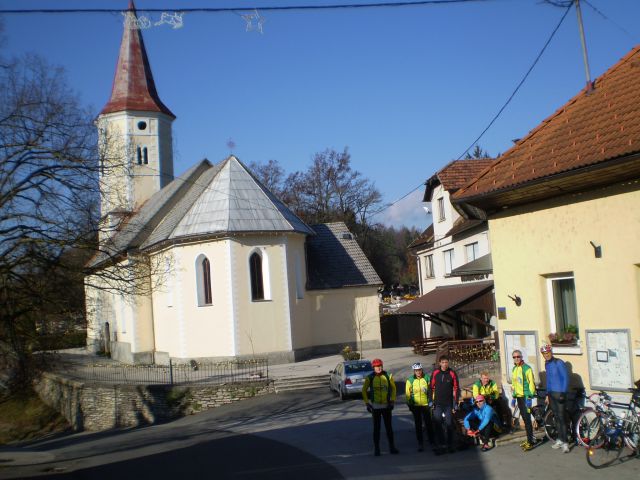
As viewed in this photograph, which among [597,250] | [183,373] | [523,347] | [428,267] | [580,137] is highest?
[580,137]

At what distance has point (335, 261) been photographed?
37.6 meters

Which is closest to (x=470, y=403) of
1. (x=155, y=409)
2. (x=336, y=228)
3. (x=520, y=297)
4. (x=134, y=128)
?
(x=520, y=297)

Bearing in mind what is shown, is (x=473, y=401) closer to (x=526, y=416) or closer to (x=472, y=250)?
(x=526, y=416)

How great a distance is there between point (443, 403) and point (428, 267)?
2643 centimetres

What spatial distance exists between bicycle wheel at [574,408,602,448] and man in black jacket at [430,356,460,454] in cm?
218

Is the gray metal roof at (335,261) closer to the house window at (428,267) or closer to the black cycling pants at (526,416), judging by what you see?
the house window at (428,267)

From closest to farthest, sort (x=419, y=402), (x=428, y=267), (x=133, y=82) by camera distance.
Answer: (x=419, y=402) < (x=428, y=267) < (x=133, y=82)

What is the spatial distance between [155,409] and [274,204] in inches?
486

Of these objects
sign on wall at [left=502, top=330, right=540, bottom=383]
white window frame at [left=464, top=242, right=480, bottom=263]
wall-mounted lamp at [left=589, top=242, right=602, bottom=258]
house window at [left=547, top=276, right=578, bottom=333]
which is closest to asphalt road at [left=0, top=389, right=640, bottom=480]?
sign on wall at [left=502, top=330, right=540, bottom=383]

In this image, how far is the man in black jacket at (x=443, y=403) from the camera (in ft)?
38.6

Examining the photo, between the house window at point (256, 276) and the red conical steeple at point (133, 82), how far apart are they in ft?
54.0

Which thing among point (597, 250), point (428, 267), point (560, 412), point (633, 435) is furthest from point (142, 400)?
point (633, 435)

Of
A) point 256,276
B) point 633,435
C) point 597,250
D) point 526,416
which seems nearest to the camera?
point 633,435

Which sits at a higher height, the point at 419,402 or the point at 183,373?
the point at 419,402
